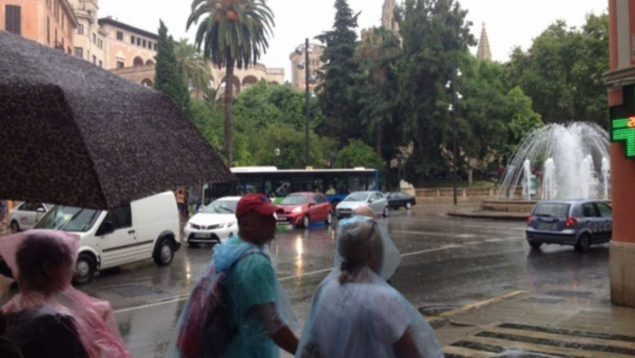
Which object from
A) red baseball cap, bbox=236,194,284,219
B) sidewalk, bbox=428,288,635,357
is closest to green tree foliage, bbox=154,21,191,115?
sidewalk, bbox=428,288,635,357

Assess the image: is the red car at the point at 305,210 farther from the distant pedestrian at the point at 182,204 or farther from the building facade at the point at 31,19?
the building facade at the point at 31,19

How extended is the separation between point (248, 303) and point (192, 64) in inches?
2867

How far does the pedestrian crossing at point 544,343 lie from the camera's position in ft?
25.0

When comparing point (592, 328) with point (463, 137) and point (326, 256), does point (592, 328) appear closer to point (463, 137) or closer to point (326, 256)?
point (326, 256)

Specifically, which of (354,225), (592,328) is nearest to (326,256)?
(592,328)

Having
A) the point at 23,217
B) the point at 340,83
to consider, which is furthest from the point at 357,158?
the point at 23,217

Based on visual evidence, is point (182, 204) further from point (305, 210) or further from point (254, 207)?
point (254, 207)

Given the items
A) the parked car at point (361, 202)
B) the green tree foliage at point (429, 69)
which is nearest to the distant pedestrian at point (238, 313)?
the parked car at point (361, 202)

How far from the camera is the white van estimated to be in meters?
13.8

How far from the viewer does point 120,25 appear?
10781cm

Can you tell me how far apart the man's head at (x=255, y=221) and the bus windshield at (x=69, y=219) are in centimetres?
1095

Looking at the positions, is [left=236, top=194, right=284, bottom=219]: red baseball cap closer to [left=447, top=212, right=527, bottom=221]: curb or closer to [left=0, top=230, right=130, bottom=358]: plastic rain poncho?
[left=0, top=230, right=130, bottom=358]: plastic rain poncho

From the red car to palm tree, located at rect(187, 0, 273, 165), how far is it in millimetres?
12255

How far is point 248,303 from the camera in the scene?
3.51 metres
